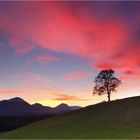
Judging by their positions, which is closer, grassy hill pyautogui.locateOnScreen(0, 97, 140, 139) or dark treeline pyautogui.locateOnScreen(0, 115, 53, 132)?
grassy hill pyautogui.locateOnScreen(0, 97, 140, 139)

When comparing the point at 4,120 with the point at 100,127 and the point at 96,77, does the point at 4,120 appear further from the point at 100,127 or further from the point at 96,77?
the point at 100,127

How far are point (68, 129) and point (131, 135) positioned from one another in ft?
50.5

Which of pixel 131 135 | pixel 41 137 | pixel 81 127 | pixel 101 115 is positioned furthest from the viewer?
pixel 101 115

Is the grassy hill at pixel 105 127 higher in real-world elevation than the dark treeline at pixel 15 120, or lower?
lower

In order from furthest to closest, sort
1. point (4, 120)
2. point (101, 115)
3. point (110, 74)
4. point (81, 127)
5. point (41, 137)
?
point (4, 120) → point (110, 74) → point (101, 115) → point (81, 127) → point (41, 137)

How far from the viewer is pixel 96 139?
143 feet

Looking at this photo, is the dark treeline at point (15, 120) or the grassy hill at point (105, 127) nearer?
the grassy hill at point (105, 127)

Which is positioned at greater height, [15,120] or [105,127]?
[15,120]

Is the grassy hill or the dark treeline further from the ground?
the dark treeline

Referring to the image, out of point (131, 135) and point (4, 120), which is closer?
point (131, 135)

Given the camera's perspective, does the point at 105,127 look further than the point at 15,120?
No

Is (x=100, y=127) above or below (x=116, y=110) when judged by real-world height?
below

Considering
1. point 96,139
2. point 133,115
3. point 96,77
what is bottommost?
point 96,139

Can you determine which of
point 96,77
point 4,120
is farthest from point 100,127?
point 4,120
